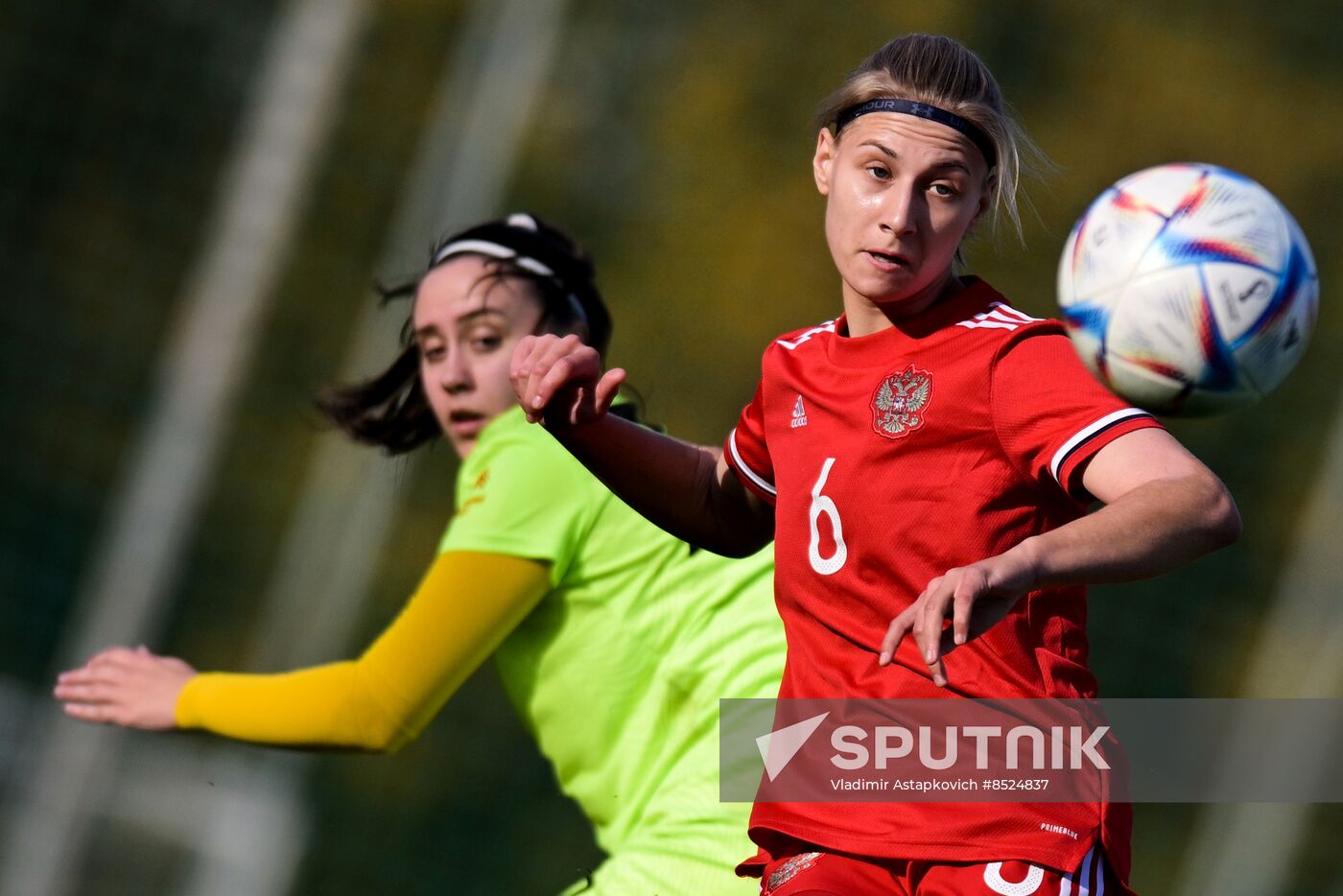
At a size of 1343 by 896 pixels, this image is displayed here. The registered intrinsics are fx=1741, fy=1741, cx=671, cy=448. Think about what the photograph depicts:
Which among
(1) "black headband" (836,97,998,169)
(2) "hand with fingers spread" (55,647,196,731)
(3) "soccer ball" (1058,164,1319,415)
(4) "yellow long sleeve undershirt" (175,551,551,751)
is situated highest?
(1) "black headband" (836,97,998,169)

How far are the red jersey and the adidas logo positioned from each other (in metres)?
0.06

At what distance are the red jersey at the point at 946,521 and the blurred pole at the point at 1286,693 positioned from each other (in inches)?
255

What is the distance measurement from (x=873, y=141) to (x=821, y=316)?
281 inches

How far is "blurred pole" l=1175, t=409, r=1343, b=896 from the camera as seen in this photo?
338 inches

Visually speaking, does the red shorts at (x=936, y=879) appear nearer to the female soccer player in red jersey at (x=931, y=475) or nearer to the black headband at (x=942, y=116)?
the female soccer player in red jersey at (x=931, y=475)

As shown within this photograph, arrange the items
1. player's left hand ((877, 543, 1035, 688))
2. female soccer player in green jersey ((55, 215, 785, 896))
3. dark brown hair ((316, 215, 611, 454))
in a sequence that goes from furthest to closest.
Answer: dark brown hair ((316, 215, 611, 454))
female soccer player in green jersey ((55, 215, 785, 896))
player's left hand ((877, 543, 1035, 688))

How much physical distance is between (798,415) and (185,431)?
18.7 ft

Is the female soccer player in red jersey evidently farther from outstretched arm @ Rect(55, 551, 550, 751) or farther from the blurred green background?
the blurred green background

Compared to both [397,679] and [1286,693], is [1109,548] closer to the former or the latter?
[397,679]

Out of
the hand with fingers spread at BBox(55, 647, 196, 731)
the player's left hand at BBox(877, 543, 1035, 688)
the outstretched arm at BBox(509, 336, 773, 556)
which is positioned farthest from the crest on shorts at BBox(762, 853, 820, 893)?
the hand with fingers spread at BBox(55, 647, 196, 731)

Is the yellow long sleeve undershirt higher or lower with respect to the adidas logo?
lower

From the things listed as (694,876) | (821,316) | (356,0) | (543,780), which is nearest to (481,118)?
(356,0)

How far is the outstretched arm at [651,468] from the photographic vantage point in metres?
2.86

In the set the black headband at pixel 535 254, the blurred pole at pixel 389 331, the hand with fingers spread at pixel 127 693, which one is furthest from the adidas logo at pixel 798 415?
the blurred pole at pixel 389 331
